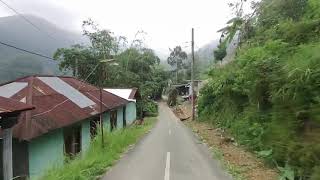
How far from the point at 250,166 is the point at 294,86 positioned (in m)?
3.64

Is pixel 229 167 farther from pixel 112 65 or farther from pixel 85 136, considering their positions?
pixel 112 65

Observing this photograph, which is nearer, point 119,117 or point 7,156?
point 7,156

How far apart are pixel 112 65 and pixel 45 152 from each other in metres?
35.0

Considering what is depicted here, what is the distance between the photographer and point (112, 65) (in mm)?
48719

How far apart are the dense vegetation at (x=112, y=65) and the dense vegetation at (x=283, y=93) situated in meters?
15.3

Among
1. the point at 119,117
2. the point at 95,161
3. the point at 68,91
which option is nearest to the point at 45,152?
the point at 95,161

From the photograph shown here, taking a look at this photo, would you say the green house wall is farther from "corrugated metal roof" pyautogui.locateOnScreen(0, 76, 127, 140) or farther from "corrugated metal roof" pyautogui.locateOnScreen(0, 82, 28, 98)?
"corrugated metal roof" pyautogui.locateOnScreen(0, 82, 28, 98)

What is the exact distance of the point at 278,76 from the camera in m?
13.3

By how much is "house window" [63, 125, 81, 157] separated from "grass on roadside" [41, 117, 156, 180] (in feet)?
2.80

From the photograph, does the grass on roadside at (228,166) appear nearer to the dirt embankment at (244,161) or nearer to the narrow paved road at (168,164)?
the dirt embankment at (244,161)

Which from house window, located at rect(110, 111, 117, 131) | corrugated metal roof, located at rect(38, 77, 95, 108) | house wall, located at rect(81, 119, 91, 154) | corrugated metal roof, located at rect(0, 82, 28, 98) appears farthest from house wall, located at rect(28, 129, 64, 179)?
house window, located at rect(110, 111, 117, 131)

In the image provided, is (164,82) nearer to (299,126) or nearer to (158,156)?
(158,156)

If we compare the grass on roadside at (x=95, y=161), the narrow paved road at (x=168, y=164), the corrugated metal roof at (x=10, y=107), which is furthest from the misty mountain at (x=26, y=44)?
the corrugated metal roof at (x=10, y=107)

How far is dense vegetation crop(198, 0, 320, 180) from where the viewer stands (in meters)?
10.4
